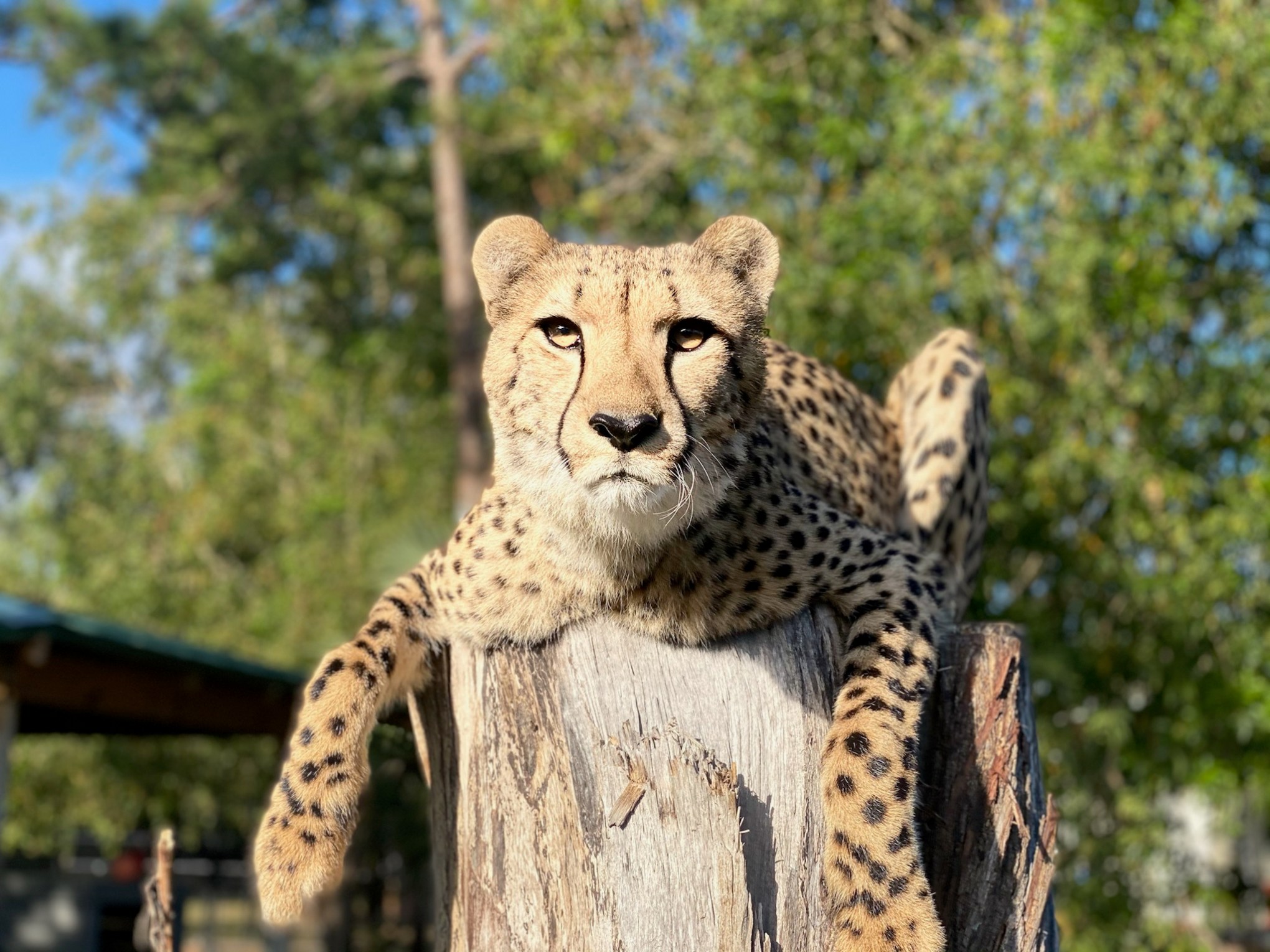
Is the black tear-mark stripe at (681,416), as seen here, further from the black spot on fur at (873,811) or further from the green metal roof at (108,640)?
the green metal roof at (108,640)

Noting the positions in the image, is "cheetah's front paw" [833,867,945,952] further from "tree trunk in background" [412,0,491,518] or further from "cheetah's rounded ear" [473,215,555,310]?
"tree trunk in background" [412,0,491,518]

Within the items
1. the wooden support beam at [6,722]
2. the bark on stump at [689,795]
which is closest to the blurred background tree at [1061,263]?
the wooden support beam at [6,722]

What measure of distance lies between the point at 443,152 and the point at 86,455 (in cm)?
789

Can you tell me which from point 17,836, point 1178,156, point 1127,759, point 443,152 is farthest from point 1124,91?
point 17,836

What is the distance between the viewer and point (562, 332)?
3090 millimetres

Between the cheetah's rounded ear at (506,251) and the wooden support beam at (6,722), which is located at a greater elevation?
the cheetah's rounded ear at (506,251)

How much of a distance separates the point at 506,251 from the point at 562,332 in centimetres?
32

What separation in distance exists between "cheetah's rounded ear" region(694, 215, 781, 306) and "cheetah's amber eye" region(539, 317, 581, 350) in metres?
0.43

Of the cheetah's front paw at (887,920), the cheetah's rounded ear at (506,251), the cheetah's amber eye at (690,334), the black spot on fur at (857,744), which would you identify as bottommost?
the cheetah's front paw at (887,920)

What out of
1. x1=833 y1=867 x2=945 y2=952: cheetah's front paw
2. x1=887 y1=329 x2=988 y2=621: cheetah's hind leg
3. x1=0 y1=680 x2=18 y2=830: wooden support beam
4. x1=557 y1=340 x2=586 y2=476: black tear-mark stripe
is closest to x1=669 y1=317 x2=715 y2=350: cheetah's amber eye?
x1=557 y1=340 x2=586 y2=476: black tear-mark stripe

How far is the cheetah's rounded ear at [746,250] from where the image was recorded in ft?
10.9

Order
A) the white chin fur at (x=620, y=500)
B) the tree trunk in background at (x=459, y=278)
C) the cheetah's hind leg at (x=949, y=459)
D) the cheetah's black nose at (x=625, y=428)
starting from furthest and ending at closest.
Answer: the tree trunk in background at (x=459, y=278) < the cheetah's hind leg at (x=949, y=459) < the white chin fur at (x=620, y=500) < the cheetah's black nose at (x=625, y=428)

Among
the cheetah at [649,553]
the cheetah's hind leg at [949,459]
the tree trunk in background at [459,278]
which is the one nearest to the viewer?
the cheetah at [649,553]

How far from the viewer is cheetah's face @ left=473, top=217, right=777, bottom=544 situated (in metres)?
2.78
